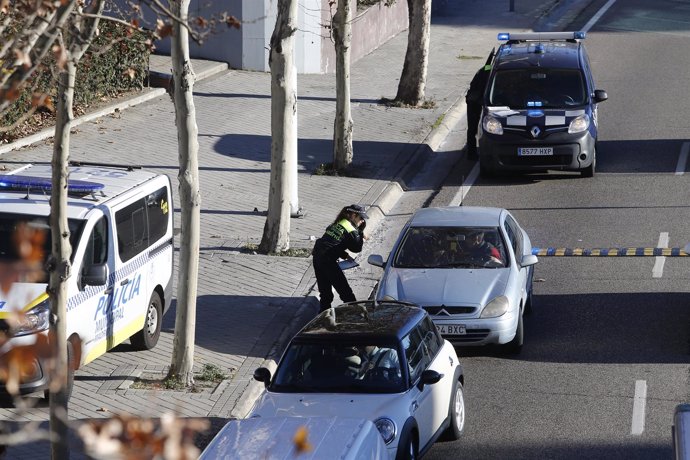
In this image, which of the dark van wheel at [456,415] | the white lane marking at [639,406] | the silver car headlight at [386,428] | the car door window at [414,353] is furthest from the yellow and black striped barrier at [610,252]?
the silver car headlight at [386,428]

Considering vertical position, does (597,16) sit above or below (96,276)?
below

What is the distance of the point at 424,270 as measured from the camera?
13930mm

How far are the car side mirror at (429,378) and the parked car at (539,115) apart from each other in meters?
10.9

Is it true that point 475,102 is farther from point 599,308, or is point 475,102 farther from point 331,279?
point 331,279

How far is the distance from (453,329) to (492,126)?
331 inches

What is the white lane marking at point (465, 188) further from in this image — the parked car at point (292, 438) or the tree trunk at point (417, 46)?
the parked car at point (292, 438)

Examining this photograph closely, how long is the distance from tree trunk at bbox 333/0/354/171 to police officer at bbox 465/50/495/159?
2464mm

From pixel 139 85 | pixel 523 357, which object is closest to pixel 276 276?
pixel 523 357

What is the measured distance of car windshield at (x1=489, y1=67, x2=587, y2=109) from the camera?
834 inches

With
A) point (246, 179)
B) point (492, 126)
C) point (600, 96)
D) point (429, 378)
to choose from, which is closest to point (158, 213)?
point (429, 378)

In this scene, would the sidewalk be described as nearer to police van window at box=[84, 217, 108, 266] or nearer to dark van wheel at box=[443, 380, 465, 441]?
police van window at box=[84, 217, 108, 266]

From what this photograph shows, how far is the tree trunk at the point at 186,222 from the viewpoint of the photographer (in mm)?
12172

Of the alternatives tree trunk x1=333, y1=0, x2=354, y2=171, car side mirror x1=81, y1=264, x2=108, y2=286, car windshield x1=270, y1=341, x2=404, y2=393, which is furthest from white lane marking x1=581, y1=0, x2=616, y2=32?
car windshield x1=270, y1=341, x2=404, y2=393

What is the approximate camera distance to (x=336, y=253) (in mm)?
13938
